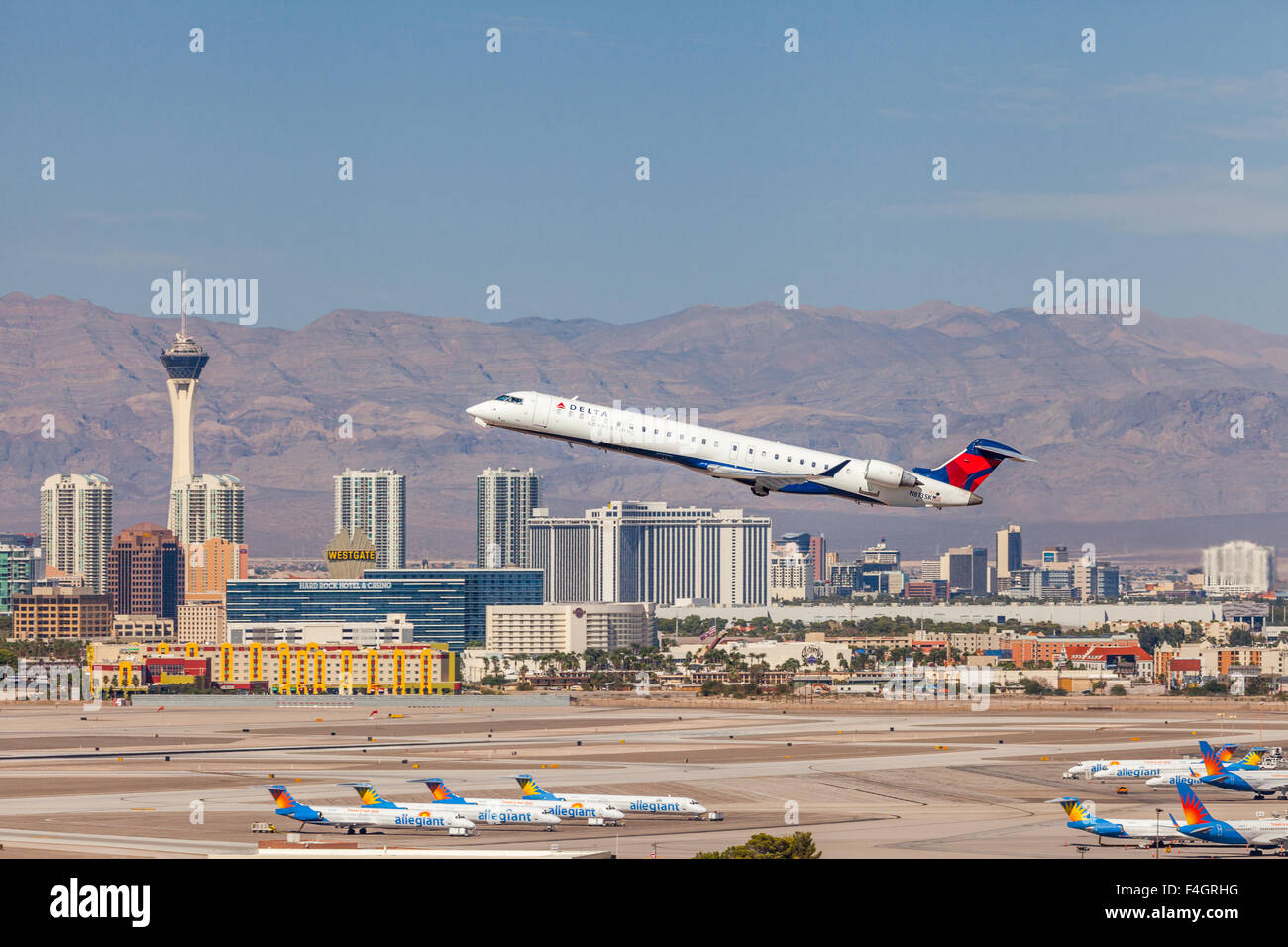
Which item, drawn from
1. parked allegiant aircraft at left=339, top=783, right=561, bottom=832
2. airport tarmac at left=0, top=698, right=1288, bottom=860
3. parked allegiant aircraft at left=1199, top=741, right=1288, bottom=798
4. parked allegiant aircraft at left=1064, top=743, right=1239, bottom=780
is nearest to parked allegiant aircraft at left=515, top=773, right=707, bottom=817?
airport tarmac at left=0, top=698, right=1288, bottom=860

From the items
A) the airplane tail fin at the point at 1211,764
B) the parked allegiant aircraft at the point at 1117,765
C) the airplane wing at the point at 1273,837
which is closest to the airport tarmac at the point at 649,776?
the airplane wing at the point at 1273,837

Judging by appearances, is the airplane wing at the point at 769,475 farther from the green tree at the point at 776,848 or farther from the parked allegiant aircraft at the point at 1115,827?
the parked allegiant aircraft at the point at 1115,827

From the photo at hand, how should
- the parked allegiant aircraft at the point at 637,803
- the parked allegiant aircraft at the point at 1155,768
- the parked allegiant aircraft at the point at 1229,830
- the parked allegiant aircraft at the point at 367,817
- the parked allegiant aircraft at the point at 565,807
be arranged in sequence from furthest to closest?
the parked allegiant aircraft at the point at 1155,768, the parked allegiant aircraft at the point at 637,803, the parked allegiant aircraft at the point at 565,807, the parked allegiant aircraft at the point at 367,817, the parked allegiant aircraft at the point at 1229,830

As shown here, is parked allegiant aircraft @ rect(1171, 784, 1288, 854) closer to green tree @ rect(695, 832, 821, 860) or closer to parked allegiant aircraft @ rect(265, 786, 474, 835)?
green tree @ rect(695, 832, 821, 860)
